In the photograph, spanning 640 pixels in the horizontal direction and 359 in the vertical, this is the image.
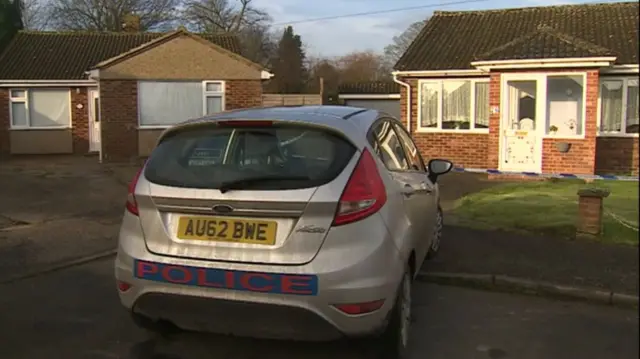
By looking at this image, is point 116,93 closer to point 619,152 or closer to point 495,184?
point 495,184

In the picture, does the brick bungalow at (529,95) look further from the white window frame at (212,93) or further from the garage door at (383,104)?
the garage door at (383,104)

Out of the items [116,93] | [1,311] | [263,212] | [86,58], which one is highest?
[86,58]

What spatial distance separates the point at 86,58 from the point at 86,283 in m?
20.0

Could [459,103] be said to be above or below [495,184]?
above

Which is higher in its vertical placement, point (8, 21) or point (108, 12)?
point (108, 12)

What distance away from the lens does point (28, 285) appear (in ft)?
20.2

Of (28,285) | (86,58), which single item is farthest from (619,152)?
(86,58)

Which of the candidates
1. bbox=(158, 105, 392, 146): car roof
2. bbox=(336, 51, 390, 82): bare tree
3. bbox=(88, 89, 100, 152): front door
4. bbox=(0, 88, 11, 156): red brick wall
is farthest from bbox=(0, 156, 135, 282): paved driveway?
bbox=(336, 51, 390, 82): bare tree

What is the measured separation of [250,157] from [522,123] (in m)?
12.5

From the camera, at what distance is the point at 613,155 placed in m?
15.4

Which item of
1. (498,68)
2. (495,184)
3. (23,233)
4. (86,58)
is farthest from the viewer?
(86,58)

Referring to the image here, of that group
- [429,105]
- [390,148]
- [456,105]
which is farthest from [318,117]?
[429,105]

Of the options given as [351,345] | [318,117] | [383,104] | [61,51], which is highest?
[61,51]

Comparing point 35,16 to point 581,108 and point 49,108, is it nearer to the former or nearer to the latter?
point 49,108
